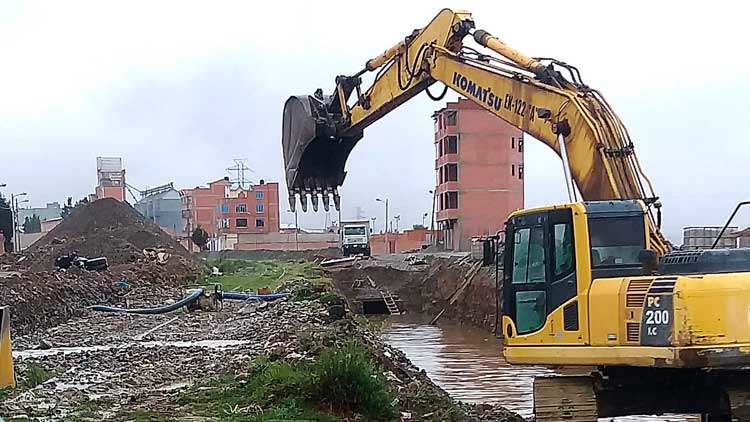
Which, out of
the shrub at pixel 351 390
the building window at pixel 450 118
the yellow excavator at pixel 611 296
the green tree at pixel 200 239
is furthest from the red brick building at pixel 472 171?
the shrub at pixel 351 390

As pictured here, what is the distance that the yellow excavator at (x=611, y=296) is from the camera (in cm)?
941

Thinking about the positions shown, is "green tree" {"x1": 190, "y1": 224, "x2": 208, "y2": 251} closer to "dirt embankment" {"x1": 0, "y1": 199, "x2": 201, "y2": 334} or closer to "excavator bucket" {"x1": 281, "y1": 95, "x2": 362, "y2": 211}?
"dirt embankment" {"x1": 0, "y1": 199, "x2": 201, "y2": 334}

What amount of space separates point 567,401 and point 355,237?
2135 inches

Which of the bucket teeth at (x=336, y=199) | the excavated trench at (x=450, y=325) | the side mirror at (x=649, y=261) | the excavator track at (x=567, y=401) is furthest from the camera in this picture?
the bucket teeth at (x=336, y=199)

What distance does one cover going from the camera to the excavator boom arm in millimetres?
12289

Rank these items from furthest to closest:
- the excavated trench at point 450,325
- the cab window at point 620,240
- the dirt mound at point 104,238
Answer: the dirt mound at point 104,238, the excavated trench at point 450,325, the cab window at point 620,240

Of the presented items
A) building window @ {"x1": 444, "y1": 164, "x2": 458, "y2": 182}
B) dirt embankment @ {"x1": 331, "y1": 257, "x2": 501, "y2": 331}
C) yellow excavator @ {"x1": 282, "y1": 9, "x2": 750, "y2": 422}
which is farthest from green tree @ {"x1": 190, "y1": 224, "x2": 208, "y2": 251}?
yellow excavator @ {"x1": 282, "y1": 9, "x2": 750, "y2": 422}

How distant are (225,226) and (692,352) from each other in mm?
99874

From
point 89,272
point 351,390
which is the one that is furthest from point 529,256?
point 89,272

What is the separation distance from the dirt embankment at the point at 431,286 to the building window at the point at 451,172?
44.5 ft

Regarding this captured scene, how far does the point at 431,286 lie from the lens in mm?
48344

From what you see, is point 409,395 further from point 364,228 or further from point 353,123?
point 364,228

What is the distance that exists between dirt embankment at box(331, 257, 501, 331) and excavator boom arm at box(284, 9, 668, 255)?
61.9ft

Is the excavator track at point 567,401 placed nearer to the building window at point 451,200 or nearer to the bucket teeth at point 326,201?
the bucket teeth at point 326,201
